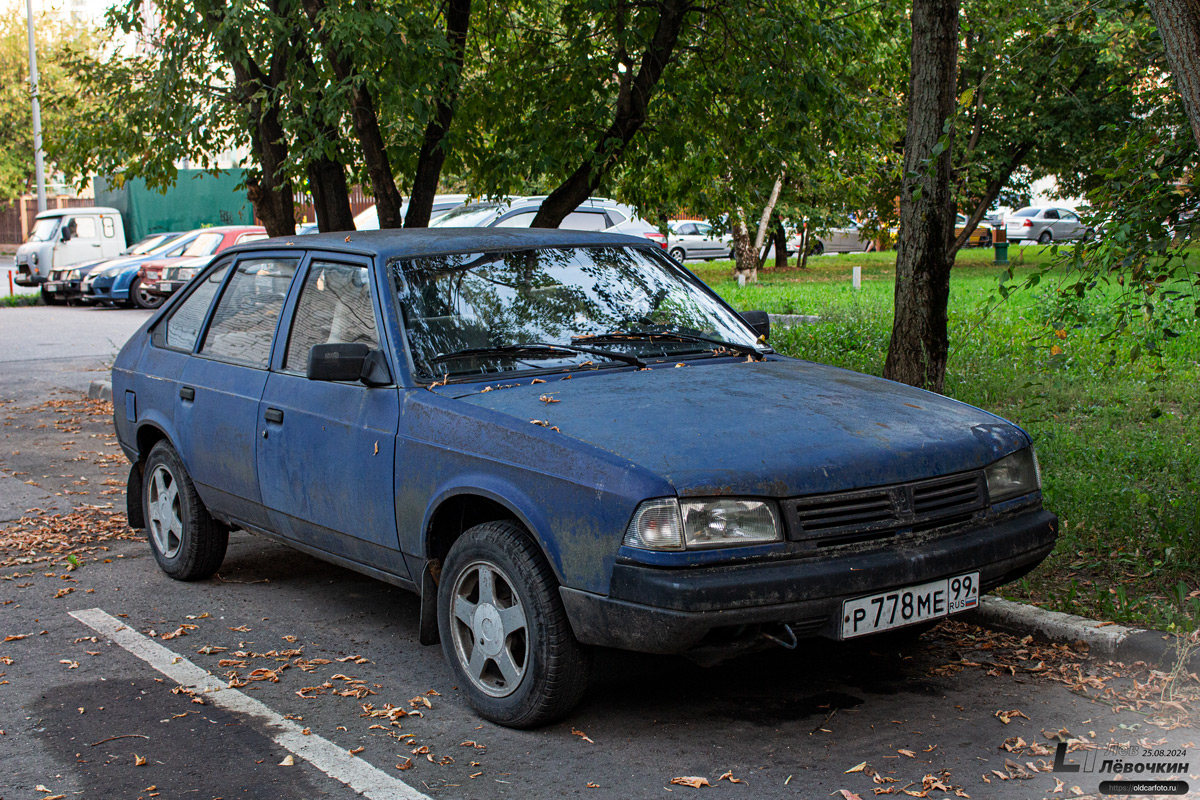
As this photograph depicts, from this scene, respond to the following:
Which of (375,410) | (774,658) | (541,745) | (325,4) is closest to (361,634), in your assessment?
(375,410)

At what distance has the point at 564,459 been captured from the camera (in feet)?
12.5

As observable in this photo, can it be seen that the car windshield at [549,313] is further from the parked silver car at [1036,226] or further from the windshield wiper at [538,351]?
the parked silver car at [1036,226]

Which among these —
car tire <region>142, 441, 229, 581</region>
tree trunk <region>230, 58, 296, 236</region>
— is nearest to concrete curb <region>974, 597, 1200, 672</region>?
car tire <region>142, 441, 229, 581</region>

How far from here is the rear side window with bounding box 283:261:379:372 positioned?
4.81 metres

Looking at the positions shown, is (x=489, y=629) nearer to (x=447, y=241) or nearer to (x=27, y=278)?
Result: (x=447, y=241)

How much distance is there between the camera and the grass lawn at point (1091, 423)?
5.30 metres

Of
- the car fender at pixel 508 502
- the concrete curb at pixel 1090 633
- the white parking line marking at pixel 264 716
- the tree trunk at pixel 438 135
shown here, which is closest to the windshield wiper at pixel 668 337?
the car fender at pixel 508 502

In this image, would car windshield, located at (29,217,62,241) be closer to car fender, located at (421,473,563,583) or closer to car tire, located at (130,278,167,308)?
car tire, located at (130,278,167,308)

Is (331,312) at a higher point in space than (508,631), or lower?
higher

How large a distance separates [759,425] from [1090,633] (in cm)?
180

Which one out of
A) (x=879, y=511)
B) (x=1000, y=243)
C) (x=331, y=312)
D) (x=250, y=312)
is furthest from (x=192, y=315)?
(x=1000, y=243)

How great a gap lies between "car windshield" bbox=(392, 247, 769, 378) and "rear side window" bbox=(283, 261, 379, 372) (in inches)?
7.1

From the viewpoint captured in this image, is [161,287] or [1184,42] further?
[161,287]

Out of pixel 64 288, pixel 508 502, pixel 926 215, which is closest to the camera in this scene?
pixel 508 502
